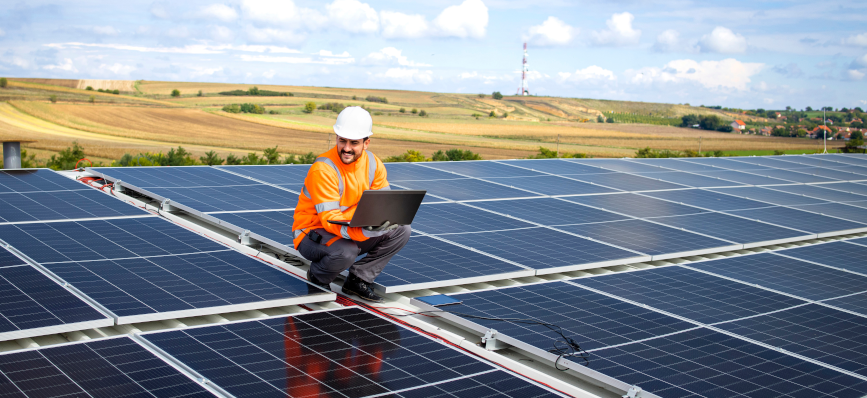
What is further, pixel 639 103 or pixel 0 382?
pixel 639 103

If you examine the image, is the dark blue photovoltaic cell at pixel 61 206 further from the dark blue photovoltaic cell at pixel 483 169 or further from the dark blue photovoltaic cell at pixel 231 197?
the dark blue photovoltaic cell at pixel 483 169

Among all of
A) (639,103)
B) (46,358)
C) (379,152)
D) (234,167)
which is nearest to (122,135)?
(379,152)

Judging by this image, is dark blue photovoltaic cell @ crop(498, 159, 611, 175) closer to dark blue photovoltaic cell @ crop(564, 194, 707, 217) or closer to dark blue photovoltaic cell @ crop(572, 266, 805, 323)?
dark blue photovoltaic cell @ crop(564, 194, 707, 217)

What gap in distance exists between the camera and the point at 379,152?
198ft

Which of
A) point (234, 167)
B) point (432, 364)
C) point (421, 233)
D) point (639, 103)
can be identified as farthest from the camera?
point (639, 103)

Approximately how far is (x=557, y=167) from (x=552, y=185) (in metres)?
3.51

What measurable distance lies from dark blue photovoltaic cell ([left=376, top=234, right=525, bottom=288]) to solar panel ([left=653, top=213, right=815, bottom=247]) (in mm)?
4203

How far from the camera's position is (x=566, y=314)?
6.92 m

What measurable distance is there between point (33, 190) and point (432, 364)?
29.6 ft

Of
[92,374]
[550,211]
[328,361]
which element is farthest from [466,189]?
[92,374]

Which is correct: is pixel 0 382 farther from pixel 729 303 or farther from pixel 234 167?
pixel 234 167

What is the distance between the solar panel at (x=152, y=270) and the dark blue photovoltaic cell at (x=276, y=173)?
4.66 metres

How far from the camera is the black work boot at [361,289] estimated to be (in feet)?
24.5

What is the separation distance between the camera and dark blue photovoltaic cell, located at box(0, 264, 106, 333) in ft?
19.3
